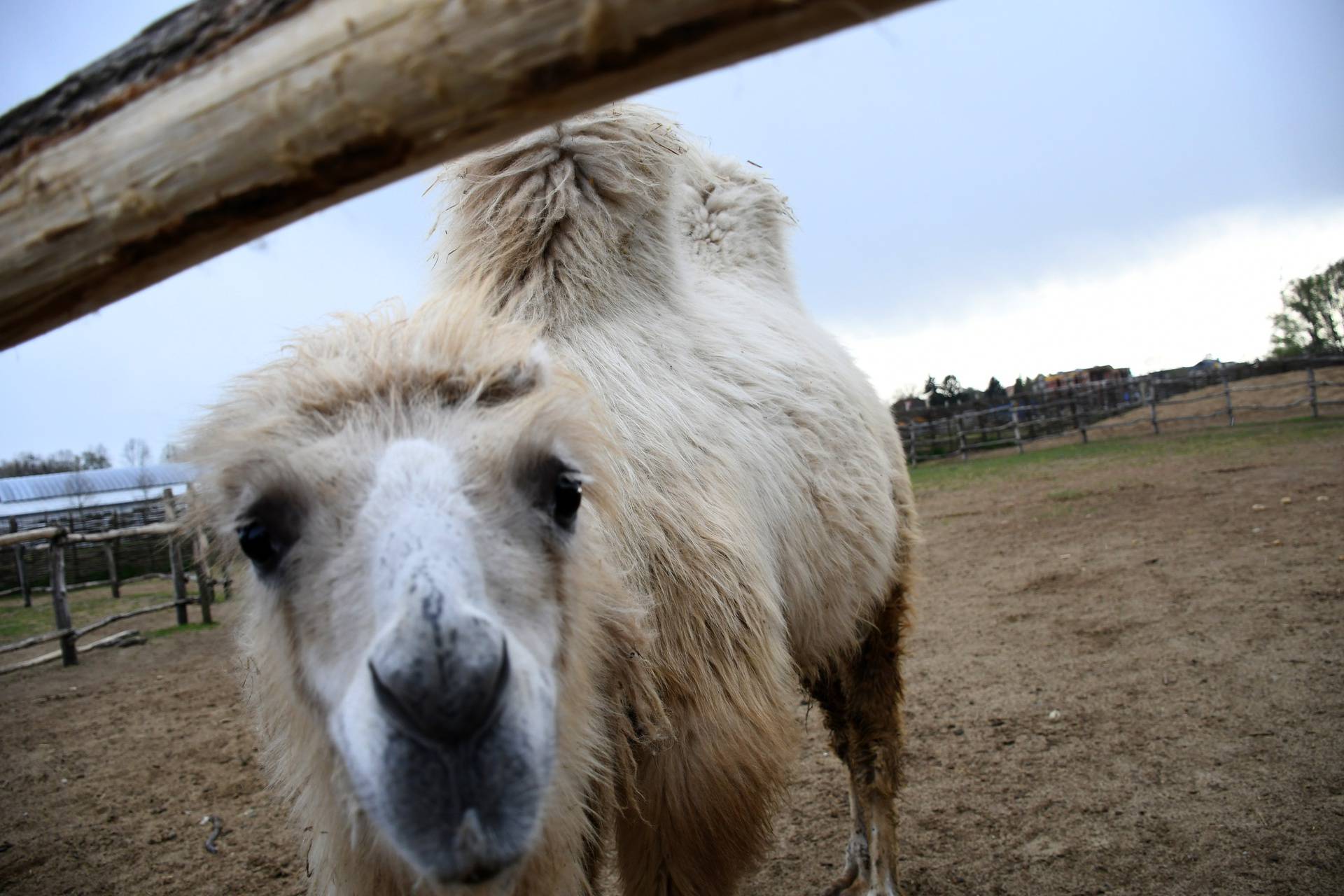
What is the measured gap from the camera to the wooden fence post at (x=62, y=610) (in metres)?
8.88

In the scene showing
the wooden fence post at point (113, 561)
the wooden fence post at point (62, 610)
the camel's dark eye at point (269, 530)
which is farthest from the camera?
the wooden fence post at point (113, 561)

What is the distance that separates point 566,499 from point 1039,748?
3682 millimetres

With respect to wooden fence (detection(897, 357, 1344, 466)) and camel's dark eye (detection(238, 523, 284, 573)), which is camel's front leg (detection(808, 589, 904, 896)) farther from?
wooden fence (detection(897, 357, 1344, 466))

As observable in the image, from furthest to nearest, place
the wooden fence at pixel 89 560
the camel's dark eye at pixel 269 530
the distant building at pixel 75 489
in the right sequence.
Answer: the distant building at pixel 75 489
the wooden fence at pixel 89 560
the camel's dark eye at pixel 269 530

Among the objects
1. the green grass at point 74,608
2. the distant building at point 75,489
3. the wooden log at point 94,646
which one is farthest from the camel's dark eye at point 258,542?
the distant building at point 75,489

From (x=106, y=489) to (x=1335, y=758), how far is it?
39702mm

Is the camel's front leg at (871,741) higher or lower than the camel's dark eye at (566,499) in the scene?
lower

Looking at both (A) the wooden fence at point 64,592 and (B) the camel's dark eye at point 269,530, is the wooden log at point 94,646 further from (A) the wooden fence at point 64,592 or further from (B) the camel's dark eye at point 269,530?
(B) the camel's dark eye at point 269,530

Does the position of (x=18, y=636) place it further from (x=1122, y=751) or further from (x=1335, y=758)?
(x=1335, y=758)

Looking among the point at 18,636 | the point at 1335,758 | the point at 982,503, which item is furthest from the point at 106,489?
the point at 1335,758

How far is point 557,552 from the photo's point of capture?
1.59 metres

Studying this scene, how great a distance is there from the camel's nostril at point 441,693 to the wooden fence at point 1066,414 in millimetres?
23855

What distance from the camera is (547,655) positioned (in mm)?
1459

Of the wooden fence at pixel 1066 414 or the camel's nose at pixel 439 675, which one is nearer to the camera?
the camel's nose at pixel 439 675
